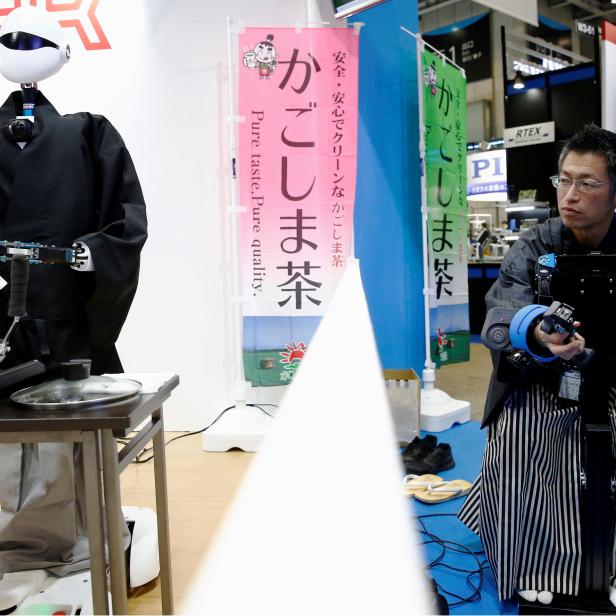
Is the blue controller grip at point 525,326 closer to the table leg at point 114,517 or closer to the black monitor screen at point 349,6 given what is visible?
the table leg at point 114,517

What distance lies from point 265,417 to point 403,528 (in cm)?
142

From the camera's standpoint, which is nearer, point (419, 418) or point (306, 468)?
point (306, 468)

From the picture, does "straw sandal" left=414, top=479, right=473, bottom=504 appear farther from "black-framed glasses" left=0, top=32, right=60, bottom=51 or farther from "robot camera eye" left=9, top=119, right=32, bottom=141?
"black-framed glasses" left=0, top=32, right=60, bottom=51

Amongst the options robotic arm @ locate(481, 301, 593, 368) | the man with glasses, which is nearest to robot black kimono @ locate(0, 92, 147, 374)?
robotic arm @ locate(481, 301, 593, 368)

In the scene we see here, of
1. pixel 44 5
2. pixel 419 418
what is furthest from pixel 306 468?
pixel 44 5

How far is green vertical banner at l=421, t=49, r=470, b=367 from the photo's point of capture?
3.78 metres

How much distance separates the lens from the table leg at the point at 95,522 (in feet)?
3.63

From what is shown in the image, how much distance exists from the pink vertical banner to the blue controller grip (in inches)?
76.8

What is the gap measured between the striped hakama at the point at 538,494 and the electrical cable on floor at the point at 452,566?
12cm

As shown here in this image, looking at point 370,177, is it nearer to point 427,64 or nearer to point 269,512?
point 427,64

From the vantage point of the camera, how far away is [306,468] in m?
2.78

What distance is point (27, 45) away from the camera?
6.11 ft

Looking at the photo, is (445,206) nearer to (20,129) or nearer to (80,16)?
(80,16)

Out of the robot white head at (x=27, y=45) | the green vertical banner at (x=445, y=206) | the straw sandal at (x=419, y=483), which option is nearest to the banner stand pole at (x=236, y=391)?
→ the straw sandal at (x=419, y=483)
